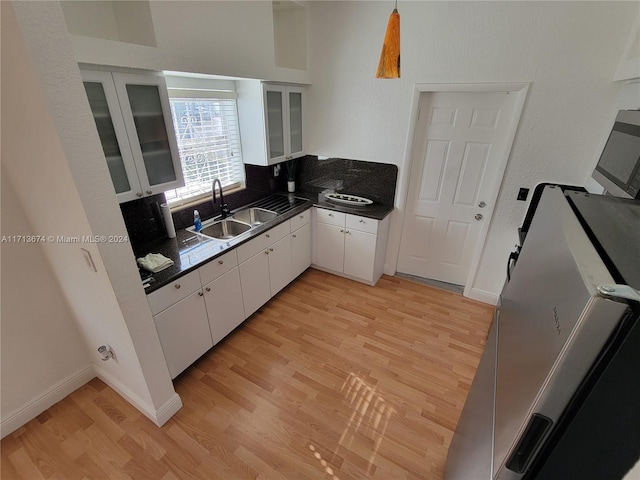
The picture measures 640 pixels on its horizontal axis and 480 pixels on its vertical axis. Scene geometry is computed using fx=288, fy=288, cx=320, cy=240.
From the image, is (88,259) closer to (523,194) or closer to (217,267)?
(217,267)

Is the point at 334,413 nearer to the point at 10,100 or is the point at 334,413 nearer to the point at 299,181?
the point at 10,100

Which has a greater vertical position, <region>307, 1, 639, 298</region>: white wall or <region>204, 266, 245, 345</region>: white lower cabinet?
<region>307, 1, 639, 298</region>: white wall

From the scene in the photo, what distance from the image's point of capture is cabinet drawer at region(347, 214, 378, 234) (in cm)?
286

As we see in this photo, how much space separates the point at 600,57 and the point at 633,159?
1.39m

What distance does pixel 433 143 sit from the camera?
278 centimetres

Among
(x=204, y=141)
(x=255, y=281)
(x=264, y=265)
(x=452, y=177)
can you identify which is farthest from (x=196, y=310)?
(x=452, y=177)

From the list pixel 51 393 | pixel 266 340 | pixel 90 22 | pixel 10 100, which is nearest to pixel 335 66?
pixel 90 22

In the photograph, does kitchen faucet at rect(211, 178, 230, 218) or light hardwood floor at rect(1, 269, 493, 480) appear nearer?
light hardwood floor at rect(1, 269, 493, 480)

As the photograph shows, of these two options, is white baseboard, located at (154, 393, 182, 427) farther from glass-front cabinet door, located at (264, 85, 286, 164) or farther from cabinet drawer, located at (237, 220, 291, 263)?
glass-front cabinet door, located at (264, 85, 286, 164)

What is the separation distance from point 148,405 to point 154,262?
2.92 feet

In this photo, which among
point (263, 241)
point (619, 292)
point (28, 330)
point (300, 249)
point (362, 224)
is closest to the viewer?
point (619, 292)

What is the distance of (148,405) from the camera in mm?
1799

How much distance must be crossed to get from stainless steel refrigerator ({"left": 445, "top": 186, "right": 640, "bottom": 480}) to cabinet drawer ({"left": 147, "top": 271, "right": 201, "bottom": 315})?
174cm

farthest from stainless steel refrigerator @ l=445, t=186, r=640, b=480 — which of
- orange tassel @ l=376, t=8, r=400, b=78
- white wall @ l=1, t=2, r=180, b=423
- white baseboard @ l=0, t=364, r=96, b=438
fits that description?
white baseboard @ l=0, t=364, r=96, b=438
